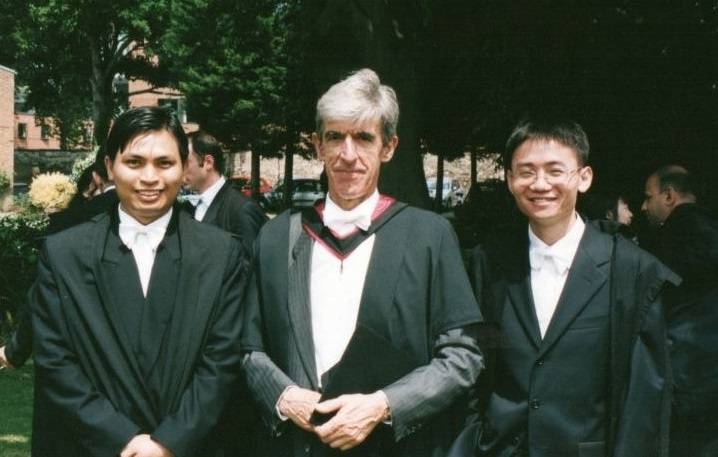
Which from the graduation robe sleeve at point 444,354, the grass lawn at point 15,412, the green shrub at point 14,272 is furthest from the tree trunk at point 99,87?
the graduation robe sleeve at point 444,354

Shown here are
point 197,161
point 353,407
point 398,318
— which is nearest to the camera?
point 353,407

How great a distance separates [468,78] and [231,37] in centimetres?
456

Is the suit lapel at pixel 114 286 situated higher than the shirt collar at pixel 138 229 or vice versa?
the shirt collar at pixel 138 229

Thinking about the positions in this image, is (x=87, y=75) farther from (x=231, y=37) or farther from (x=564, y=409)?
(x=564, y=409)

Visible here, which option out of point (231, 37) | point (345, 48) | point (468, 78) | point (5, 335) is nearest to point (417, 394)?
point (5, 335)

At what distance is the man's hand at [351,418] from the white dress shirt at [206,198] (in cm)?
411

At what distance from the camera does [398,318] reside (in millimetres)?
2988

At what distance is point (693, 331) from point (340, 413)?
2650mm

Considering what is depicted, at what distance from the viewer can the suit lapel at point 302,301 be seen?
300 cm

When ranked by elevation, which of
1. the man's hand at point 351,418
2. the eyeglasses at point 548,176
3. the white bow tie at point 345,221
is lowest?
the man's hand at point 351,418

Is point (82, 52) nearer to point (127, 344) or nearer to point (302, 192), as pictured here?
point (302, 192)

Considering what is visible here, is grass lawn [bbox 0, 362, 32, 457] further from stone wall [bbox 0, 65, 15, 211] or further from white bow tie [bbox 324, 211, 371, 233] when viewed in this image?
stone wall [bbox 0, 65, 15, 211]

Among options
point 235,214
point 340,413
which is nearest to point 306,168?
point 235,214

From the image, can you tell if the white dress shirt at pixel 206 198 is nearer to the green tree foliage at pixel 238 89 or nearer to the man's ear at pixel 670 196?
the man's ear at pixel 670 196
